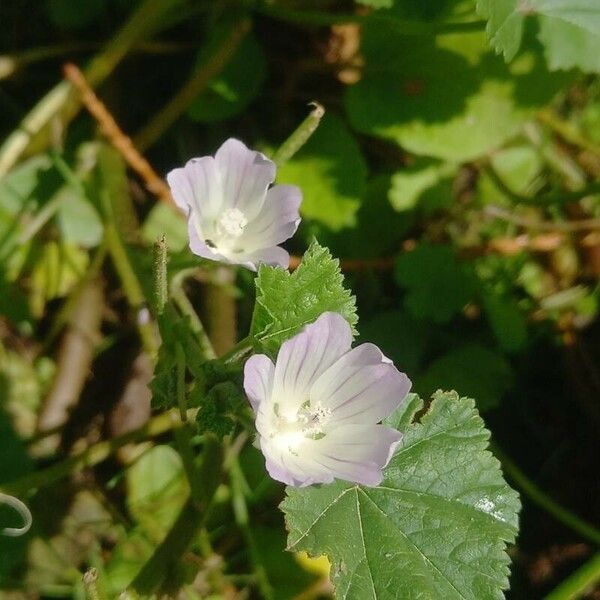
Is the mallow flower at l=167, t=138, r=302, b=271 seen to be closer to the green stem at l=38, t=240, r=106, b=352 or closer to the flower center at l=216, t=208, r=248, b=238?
the flower center at l=216, t=208, r=248, b=238

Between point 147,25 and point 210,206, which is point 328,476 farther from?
point 147,25

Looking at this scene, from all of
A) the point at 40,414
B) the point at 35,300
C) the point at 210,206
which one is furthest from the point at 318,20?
the point at 40,414

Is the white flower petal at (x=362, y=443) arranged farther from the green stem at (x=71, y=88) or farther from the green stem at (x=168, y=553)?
the green stem at (x=71, y=88)

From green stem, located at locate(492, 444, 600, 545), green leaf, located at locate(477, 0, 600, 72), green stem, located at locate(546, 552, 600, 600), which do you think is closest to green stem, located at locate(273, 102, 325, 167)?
green leaf, located at locate(477, 0, 600, 72)

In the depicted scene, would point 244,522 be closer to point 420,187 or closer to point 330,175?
point 330,175

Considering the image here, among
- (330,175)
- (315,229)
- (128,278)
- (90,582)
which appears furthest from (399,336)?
(90,582)

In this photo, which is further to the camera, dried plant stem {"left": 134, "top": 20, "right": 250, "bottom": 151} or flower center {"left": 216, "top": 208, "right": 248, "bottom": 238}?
dried plant stem {"left": 134, "top": 20, "right": 250, "bottom": 151}
